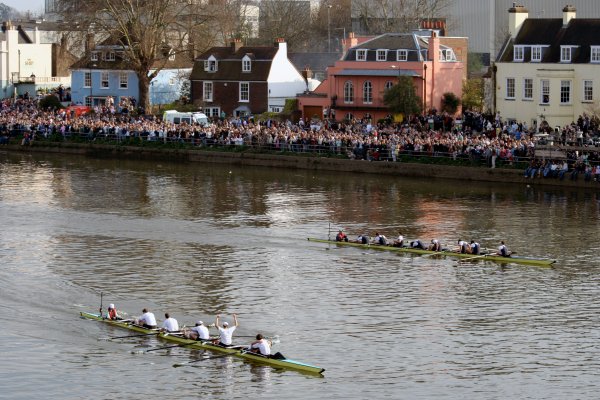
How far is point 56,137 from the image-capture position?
312ft

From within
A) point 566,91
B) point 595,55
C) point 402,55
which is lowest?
point 566,91

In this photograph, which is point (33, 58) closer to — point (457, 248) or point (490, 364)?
point (457, 248)

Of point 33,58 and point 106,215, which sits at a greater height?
point 33,58

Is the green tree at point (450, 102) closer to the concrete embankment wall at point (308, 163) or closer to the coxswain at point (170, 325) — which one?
the concrete embankment wall at point (308, 163)

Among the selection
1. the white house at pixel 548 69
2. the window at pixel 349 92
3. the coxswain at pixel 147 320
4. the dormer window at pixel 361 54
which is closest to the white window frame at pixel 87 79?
the window at pixel 349 92

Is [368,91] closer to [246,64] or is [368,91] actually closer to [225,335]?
[246,64]

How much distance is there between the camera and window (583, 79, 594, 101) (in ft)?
266

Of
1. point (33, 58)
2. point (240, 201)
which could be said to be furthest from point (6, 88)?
point (240, 201)

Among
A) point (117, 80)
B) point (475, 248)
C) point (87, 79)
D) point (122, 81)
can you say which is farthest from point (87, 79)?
point (475, 248)

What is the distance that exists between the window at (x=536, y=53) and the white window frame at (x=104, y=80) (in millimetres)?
40267

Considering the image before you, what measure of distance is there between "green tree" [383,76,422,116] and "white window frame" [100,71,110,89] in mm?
32293

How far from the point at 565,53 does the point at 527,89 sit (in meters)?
3.40

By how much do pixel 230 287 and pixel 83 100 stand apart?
2584 inches

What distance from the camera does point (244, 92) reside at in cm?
9950
